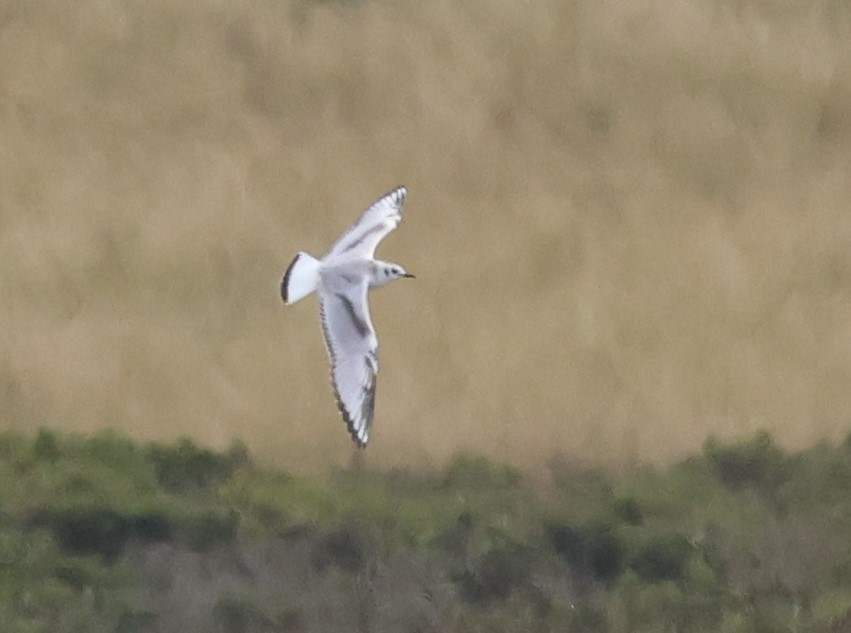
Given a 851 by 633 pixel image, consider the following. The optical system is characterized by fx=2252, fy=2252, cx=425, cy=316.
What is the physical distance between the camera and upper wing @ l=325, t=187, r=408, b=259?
9242 millimetres

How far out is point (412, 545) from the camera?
7.80m

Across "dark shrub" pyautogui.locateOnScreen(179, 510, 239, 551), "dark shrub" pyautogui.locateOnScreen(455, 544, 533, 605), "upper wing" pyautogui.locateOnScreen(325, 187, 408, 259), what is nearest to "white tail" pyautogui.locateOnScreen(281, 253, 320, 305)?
"upper wing" pyautogui.locateOnScreen(325, 187, 408, 259)

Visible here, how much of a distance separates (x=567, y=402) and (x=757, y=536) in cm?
189

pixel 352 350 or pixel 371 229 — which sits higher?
pixel 371 229

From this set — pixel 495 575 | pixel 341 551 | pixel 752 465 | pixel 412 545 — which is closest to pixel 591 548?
pixel 495 575

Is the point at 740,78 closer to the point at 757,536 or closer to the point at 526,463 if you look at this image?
the point at 526,463

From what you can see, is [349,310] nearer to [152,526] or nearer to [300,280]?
[300,280]

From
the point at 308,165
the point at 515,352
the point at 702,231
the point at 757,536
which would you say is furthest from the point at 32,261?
the point at 757,536

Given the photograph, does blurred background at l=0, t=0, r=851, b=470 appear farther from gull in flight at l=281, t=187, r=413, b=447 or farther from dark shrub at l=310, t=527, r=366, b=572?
dark shrub at l=310, t=527, r=366, b=572

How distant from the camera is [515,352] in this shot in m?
10.4

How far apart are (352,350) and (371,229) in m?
1.01

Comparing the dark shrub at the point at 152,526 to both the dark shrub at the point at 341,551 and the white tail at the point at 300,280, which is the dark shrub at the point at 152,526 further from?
the white tail at the point at 300,280

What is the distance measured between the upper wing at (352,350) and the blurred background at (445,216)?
0.78 meters

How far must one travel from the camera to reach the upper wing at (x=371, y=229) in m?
9.24
